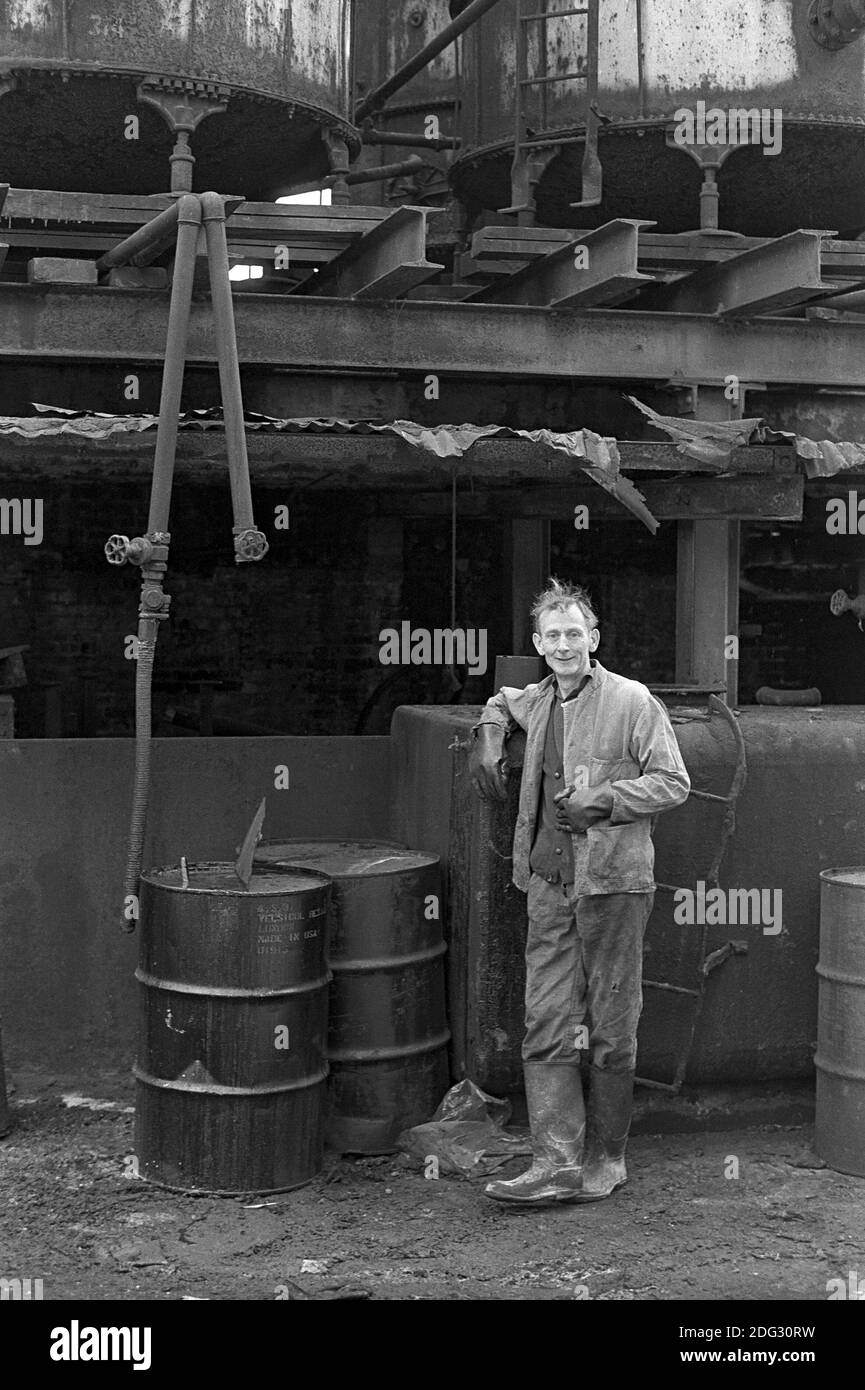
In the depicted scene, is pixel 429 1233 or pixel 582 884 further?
pixel 582 884

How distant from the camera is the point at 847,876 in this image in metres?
6.40

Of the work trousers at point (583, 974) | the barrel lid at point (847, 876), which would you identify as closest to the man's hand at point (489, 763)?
the work trousers at point (583, 974)

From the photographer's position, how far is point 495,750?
6.04 meters

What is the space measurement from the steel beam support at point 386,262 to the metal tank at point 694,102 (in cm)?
112

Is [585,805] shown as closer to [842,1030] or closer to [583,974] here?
[583,974]

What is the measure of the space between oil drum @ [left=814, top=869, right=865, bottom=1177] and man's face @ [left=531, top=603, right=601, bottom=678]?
1.47 m

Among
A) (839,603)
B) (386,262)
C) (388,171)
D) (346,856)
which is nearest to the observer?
(346,856)

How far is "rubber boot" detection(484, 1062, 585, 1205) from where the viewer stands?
228 inches

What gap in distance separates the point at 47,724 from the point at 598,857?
313 inches

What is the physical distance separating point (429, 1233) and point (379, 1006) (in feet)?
3.35

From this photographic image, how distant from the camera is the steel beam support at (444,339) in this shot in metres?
7.68

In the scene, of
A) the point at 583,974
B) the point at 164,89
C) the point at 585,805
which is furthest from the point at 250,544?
the point at 164,89

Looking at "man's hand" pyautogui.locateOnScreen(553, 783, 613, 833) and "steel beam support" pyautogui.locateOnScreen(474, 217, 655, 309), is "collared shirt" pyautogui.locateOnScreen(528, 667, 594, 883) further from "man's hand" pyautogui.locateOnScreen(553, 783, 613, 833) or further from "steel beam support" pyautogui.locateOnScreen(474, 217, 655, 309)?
"steel beam support" pyautogui.locateOnScreen(474, 217, 655, 309)

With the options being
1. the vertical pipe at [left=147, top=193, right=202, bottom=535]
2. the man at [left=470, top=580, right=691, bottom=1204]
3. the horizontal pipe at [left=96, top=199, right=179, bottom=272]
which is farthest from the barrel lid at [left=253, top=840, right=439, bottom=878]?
the horizontal pipe at [left=96, top=199, right=179, bottom=272]
